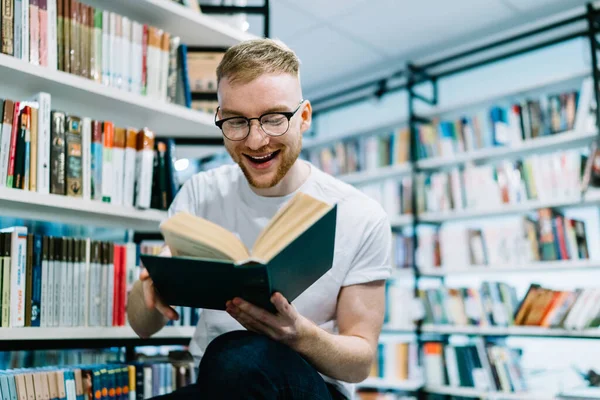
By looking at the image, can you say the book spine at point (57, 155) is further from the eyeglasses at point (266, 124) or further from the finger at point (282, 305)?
the finger at point (282, 305)

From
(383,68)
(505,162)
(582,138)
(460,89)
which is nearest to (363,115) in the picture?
(383,68)

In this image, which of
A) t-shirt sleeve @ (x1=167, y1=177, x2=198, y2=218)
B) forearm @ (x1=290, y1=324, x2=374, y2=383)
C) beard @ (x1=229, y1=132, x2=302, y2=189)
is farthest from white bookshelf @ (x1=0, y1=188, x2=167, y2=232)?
forearm @ (x1=290, y1=324, x2=374, y2=383)

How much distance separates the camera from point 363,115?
4.47m

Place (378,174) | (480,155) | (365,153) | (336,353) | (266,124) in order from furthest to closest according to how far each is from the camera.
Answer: (365,153), (378,174), (480,155), (266,124), (336,353)

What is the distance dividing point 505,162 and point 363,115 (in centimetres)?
168

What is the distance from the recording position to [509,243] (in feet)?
9.58

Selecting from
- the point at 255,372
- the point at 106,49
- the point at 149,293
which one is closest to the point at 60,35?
the point at 106,49

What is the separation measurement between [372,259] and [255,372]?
435 millimetres

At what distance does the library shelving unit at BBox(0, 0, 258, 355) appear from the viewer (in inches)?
51.3

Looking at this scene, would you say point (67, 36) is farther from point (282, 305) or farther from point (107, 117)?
point (282, 305)

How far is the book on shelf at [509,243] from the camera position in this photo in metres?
2.71

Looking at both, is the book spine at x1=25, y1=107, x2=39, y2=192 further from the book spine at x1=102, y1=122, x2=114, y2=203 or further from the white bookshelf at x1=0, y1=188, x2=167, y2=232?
the book spine at x1=102, y1=122, x2=114, y2=203

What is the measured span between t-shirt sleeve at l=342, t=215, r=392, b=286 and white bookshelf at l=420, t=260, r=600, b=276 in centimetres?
180

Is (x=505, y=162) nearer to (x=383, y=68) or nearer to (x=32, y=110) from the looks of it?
(x=383, y=68)
